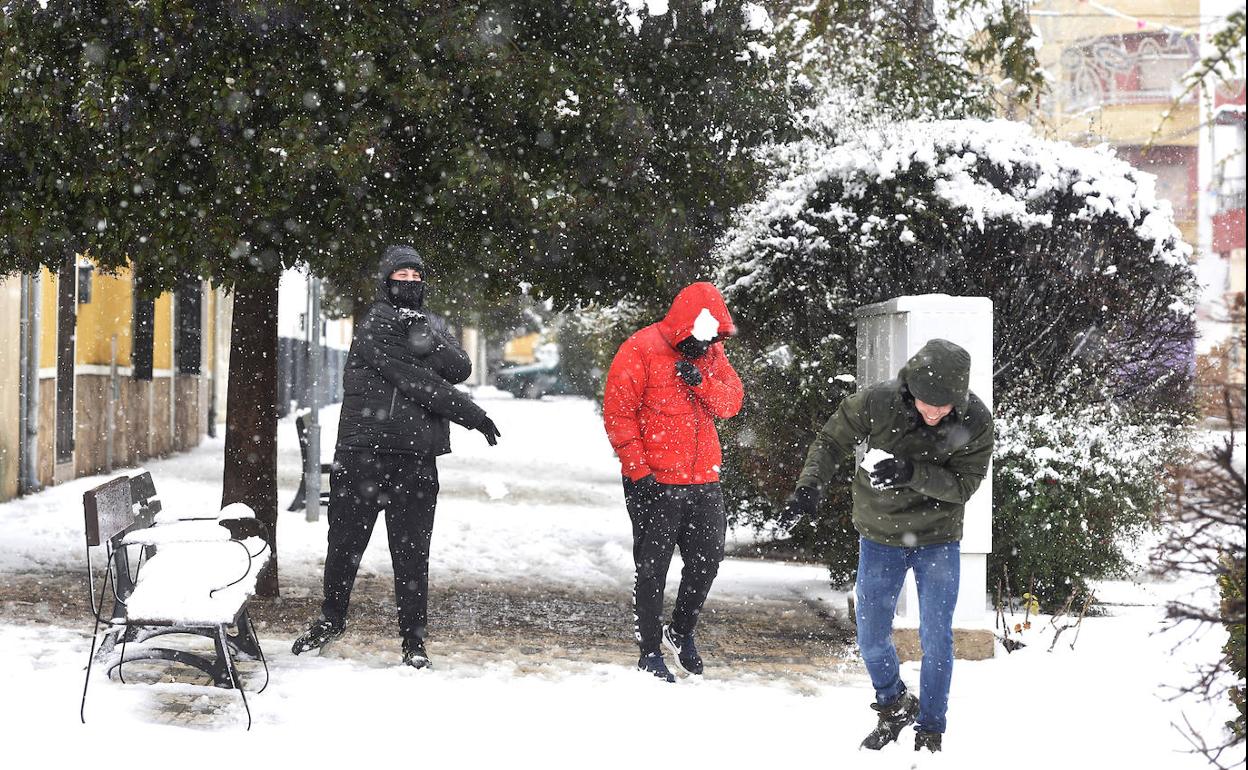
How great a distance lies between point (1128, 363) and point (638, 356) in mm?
4074

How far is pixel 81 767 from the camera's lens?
14.3 ft

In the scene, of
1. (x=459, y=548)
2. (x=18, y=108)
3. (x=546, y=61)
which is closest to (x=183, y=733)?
(x=18, y=108)

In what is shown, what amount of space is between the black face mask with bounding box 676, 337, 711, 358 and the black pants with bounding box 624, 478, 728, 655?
0.57 metres

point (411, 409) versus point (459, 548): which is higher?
point (411, 409)

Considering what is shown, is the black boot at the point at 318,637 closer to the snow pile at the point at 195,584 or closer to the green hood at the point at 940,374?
the snow pile at the point at 195,584

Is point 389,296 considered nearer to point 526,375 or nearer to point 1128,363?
point 1128,363

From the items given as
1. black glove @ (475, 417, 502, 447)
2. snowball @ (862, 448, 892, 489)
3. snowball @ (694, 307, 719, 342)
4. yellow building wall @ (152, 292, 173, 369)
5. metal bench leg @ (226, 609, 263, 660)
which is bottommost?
metal bench leg @ (226, 609, 263, 660)

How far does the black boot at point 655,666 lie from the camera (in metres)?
5.96

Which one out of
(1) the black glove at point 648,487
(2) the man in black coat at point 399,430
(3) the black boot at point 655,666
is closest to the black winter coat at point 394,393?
(2) the man in black coat at point 399,430

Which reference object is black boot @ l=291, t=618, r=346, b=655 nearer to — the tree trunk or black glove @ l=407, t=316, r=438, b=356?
black glove @ l=407, t=316, r=438, b=356

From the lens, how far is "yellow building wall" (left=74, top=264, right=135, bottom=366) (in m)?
14.9

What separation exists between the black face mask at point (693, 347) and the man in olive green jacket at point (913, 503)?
1072 millimetres

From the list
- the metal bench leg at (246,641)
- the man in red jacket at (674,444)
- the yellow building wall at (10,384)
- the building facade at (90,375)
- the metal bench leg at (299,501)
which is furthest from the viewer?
the metal bench leg at (299,501)

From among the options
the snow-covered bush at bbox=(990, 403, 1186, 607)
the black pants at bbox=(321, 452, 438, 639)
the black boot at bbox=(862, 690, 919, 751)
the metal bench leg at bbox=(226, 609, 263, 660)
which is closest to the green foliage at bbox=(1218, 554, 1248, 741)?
the black boot at bbox=(862, 690, 919, 751)
